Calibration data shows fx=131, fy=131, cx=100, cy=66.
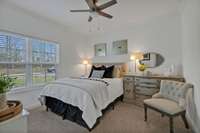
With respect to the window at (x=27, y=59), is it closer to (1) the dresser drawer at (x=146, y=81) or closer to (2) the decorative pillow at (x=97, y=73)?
(2) the decorative pillow at (x=97, y=73)

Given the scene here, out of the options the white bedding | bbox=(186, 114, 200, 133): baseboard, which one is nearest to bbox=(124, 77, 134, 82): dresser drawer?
the white bedding

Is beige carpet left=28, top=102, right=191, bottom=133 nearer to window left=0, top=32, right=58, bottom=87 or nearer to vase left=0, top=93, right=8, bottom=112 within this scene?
window left=0, top=32, right=58, bottom=87

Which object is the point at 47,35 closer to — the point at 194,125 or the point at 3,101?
the point at 3,101

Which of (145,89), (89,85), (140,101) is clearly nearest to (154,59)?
(145,89)

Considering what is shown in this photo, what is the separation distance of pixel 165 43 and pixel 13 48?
13.5ft

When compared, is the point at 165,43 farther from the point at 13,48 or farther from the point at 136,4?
the point at 13,48

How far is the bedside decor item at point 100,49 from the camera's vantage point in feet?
17.6

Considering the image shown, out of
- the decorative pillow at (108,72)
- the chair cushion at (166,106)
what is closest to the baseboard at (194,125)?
the chair cushion at (166,106)

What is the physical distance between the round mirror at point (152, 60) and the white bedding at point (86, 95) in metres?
1.49

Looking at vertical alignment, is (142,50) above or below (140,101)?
above

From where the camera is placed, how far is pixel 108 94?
10.3 feet

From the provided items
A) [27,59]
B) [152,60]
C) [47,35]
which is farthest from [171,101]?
[47,35]

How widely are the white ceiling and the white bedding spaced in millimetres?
1828

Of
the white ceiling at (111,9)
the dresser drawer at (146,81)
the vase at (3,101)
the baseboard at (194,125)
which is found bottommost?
the baseboard at (194,125)
